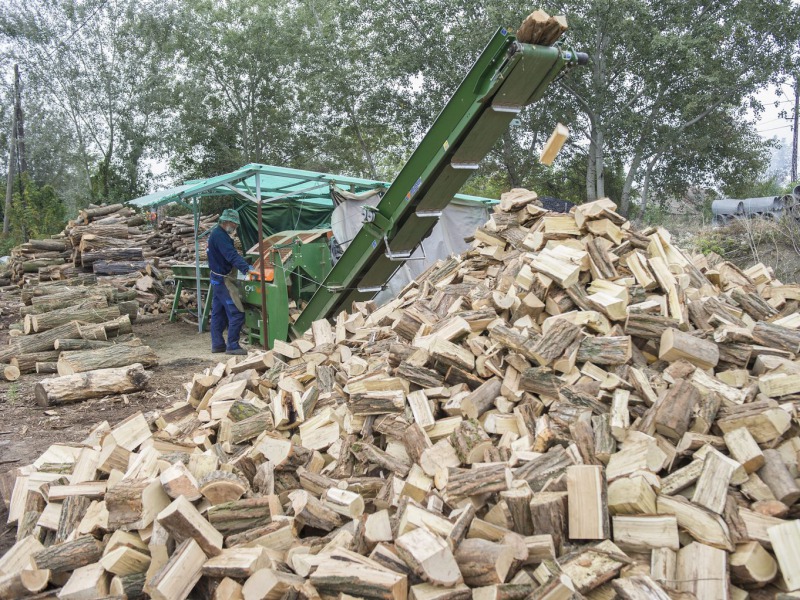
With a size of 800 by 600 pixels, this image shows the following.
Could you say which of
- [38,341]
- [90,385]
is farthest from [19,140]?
[90,385]

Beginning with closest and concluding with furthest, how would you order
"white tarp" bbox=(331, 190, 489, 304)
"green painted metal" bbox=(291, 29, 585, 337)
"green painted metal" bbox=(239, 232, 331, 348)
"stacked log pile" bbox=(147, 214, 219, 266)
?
"green painted metal" bbox=(291, 29, 585, 337) → "green painted metal" bbox=(239, 232, 331, 348) → "white tarp" bbox=(331, 190, 489, 304) → "stacked log pile" bbox=(147, 214, 219, 266)

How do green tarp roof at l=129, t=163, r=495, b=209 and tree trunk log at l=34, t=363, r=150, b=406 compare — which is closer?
tree trunk log at l=34, t=363, r=150, b=406

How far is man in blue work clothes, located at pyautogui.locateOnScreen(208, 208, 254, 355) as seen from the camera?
9.01 meters

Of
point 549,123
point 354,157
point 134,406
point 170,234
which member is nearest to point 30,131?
point 354,157

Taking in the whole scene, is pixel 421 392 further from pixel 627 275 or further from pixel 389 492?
pixel 627 275

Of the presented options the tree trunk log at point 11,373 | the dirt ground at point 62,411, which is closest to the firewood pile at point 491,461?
the dirt ground at point 62,411

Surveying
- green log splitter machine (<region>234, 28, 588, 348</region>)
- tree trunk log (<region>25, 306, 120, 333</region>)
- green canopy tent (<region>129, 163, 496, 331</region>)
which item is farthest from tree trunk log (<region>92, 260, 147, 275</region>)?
green log splitter machine (<region>234, 28, 588, 348</region>)

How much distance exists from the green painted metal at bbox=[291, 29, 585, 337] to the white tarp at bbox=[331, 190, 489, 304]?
3.49 meters

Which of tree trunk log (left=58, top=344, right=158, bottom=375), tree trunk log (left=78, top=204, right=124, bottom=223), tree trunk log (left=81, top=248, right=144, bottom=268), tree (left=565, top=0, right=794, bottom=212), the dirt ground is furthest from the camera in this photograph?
tree (left=565, top=0, right=794, bottom=212)

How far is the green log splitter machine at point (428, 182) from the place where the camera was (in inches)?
205

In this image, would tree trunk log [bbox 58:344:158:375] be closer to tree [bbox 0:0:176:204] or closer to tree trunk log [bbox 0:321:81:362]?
tree trunk log [bbox 0:321:81:362]

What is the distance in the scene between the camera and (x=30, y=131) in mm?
34562

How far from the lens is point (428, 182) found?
20.5 ft

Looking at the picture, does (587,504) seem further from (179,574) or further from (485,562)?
(179,574)
